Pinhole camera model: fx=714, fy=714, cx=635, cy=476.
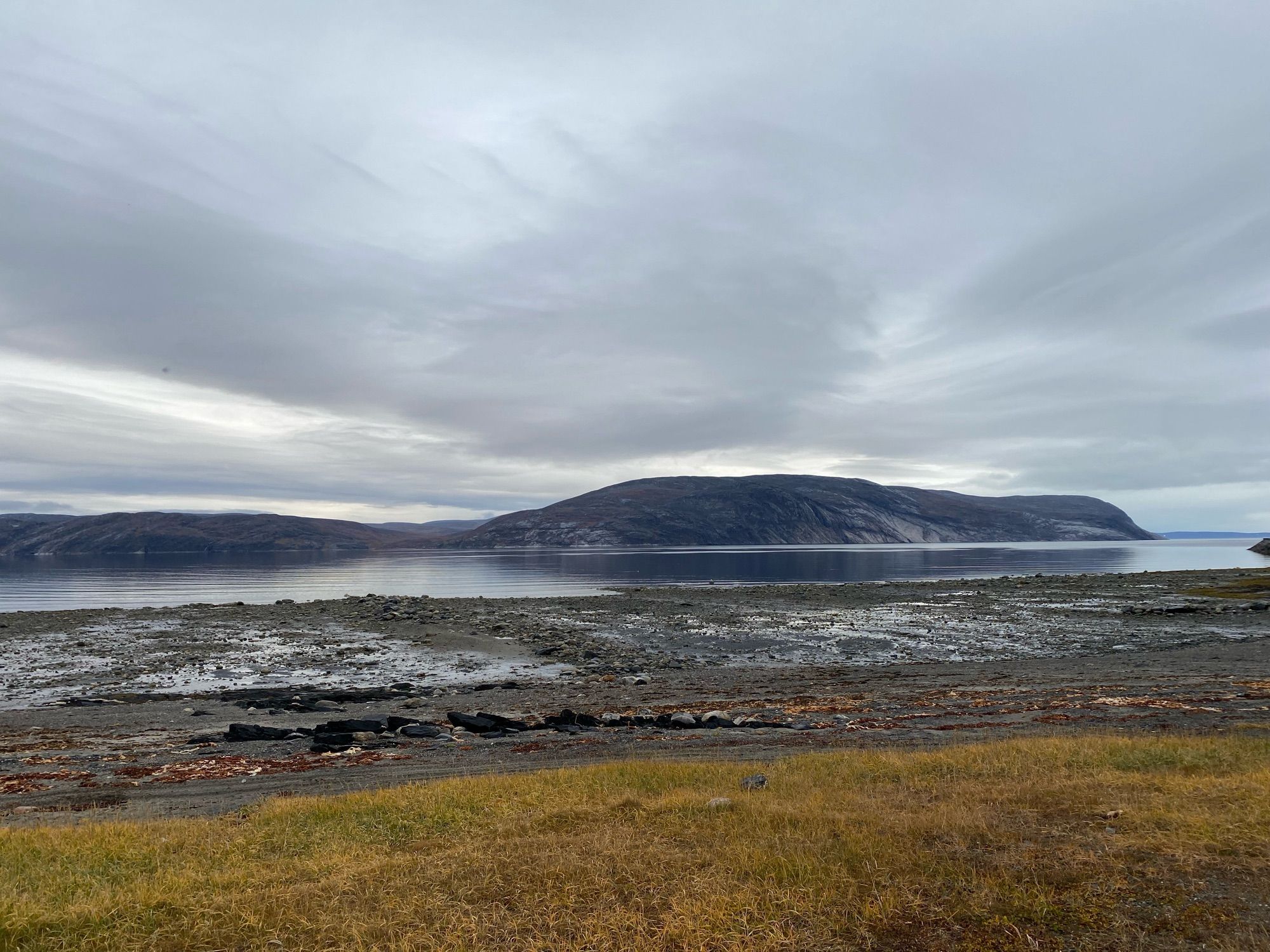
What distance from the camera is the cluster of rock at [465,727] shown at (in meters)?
18.2

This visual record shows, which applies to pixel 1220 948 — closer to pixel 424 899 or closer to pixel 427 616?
pixel 424 899

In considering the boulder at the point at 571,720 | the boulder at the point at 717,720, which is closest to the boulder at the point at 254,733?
the boulder at the point at 571,720

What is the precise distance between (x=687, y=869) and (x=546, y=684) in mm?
21518

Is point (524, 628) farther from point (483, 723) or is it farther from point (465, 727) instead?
point (483, 723)

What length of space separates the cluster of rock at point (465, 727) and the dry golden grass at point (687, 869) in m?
7.08

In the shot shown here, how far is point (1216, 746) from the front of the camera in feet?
42.4

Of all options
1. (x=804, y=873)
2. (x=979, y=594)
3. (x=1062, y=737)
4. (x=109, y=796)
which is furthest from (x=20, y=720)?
(x=979, y=594)

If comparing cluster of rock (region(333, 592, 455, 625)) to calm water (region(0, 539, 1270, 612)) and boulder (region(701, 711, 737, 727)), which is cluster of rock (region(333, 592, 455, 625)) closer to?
calm water (region(0, 539, 1270, 612))

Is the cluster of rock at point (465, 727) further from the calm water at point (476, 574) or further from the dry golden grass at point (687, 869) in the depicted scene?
the calm water at point (476, 574)

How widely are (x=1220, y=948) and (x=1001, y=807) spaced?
4089mm

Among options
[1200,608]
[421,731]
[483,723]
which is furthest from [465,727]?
[1200,608]

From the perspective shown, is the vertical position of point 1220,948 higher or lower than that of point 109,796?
higher

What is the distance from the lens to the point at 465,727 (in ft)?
63.3

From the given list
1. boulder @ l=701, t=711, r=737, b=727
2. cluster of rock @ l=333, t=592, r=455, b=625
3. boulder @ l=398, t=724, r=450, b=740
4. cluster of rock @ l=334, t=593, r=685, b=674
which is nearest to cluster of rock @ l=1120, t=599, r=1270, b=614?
cluster of rock @ l=334, t=593, r=685, b=674
